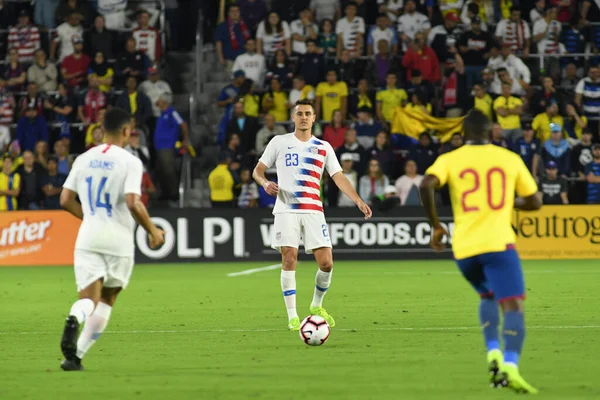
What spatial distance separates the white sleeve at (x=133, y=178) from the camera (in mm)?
8625

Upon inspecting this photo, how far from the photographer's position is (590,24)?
27.8m

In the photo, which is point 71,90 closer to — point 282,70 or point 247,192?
point 282,70

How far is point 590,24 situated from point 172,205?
10646 millimetres

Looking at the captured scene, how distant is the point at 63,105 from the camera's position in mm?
26125

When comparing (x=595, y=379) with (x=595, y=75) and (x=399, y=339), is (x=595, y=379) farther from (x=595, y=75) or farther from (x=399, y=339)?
(x=595, y=75)

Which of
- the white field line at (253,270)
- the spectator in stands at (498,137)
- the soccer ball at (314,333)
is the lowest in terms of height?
the white field line at (253,270)

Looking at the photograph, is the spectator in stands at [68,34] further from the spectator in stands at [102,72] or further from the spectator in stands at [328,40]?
the spectator in stands at [328,40]

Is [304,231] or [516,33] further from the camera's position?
[516,33]

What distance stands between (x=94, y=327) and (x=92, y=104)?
17369mm

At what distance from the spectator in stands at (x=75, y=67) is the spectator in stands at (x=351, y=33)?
5732mm

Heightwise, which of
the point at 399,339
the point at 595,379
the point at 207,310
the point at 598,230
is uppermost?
the point at 595,379

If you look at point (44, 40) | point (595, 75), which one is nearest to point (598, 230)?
point (595, 75)

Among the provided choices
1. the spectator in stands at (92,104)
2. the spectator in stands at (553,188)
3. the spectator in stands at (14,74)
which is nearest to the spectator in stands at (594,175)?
the spectator in stands at (553,188)

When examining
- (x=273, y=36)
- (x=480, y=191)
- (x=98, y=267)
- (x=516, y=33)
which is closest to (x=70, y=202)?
(x=98, y=267)
